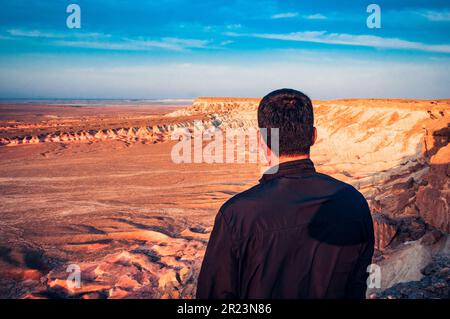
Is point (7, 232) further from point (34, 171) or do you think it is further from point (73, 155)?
point (73, 155)

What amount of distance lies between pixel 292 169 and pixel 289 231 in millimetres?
297

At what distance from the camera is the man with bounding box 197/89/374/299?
5.70ft

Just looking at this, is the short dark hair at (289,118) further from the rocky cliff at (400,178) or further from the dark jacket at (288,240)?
the rocky cliff at (400,178)

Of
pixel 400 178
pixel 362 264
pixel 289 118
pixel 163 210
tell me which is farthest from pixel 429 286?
pixel 163 210

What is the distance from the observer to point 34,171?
15.0 meters

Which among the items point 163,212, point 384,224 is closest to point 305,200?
point 384,224

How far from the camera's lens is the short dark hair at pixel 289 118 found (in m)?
1.85

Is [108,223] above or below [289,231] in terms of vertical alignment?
below

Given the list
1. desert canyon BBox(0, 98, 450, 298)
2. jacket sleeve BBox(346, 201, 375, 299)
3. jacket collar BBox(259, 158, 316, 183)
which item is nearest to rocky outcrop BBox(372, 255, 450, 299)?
desert canyon BBox(0, 98, 450, 298)

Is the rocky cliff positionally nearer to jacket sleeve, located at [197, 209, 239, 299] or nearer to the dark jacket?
the dark jacket

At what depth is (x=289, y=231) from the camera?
1759 mm

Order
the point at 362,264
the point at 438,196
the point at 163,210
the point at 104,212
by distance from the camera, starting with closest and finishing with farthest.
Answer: the point at 362,264 < the point at 438,196 < the point at 104,212 < the point at 163,210

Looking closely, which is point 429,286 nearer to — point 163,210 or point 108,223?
point 108,223
